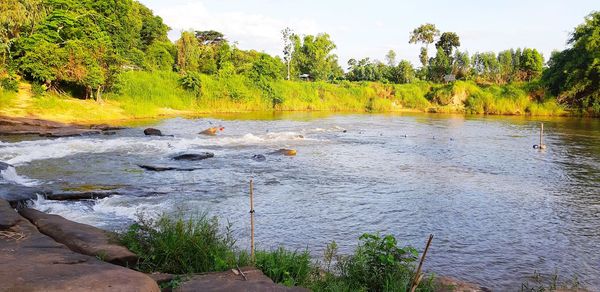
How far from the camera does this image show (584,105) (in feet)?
159

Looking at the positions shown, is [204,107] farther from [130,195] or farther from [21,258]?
[21,258]

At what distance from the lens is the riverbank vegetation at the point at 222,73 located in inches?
1261

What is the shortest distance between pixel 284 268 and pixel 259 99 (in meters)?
48.5

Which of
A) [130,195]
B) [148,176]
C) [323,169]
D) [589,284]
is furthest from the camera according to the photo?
[323,169]

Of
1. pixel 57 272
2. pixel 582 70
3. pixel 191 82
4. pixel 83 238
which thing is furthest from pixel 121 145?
pixel 582 70

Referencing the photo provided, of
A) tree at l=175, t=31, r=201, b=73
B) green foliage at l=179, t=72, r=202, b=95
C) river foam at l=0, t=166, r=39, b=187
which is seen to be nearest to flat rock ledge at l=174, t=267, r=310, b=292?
river foam at l=0, t=166, r=39, b=187

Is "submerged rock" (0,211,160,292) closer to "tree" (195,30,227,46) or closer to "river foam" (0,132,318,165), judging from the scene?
"river foam" (0,132,318,165)

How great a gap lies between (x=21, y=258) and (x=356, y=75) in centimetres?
7990

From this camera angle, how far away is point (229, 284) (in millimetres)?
4770

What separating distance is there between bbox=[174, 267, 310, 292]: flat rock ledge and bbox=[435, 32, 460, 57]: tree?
244 feet

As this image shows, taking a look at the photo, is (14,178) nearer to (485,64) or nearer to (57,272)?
(57,272)

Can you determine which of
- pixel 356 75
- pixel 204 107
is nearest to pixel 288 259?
pixel 204 107

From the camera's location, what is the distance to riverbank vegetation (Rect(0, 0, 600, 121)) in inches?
1261

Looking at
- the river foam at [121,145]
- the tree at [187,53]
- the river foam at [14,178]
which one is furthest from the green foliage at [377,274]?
the tree at [187,53]
